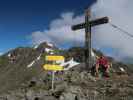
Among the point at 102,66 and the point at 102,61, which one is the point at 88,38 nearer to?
the point at 102,61

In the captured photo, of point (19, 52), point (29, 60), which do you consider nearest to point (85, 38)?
point (29, 60)

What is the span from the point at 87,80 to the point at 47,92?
5.15 meters

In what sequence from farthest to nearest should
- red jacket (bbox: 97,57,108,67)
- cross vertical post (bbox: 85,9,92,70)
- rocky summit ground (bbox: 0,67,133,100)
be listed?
1. cross vertical post (bbox: 85,9,92,70)
2. red jacket (bbox: 97,57,108,67)
3. rocky summit ground (bbox: 0,67,133,100)

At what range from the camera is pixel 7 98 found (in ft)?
92.9

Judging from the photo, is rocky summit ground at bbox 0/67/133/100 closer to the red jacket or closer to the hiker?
the hiker

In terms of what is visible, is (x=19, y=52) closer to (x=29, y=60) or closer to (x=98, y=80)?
(x=29, y=60)

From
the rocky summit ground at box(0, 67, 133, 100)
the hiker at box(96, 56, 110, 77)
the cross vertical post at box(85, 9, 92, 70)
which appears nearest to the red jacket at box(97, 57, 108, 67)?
the hiker at box(96, 56, 110, 77)

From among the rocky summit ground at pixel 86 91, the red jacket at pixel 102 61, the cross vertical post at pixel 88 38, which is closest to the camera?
the rocky summit ground at pixel 86 91

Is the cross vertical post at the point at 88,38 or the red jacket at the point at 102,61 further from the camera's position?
the cross vertical post at the point at 88,38

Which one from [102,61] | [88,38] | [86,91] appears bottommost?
[86,91]

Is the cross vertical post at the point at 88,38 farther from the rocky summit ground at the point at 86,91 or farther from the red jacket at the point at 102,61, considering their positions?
the rocky summit ground at the point at 86,91

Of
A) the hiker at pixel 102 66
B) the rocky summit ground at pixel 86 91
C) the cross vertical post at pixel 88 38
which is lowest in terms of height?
the rocky summit ground at pixel 86 91

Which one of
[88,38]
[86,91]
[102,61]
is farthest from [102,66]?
[86,91]

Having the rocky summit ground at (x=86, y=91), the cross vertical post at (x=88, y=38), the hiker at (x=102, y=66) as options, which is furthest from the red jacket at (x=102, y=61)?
the cross vertical post at (x=88, y=38)
